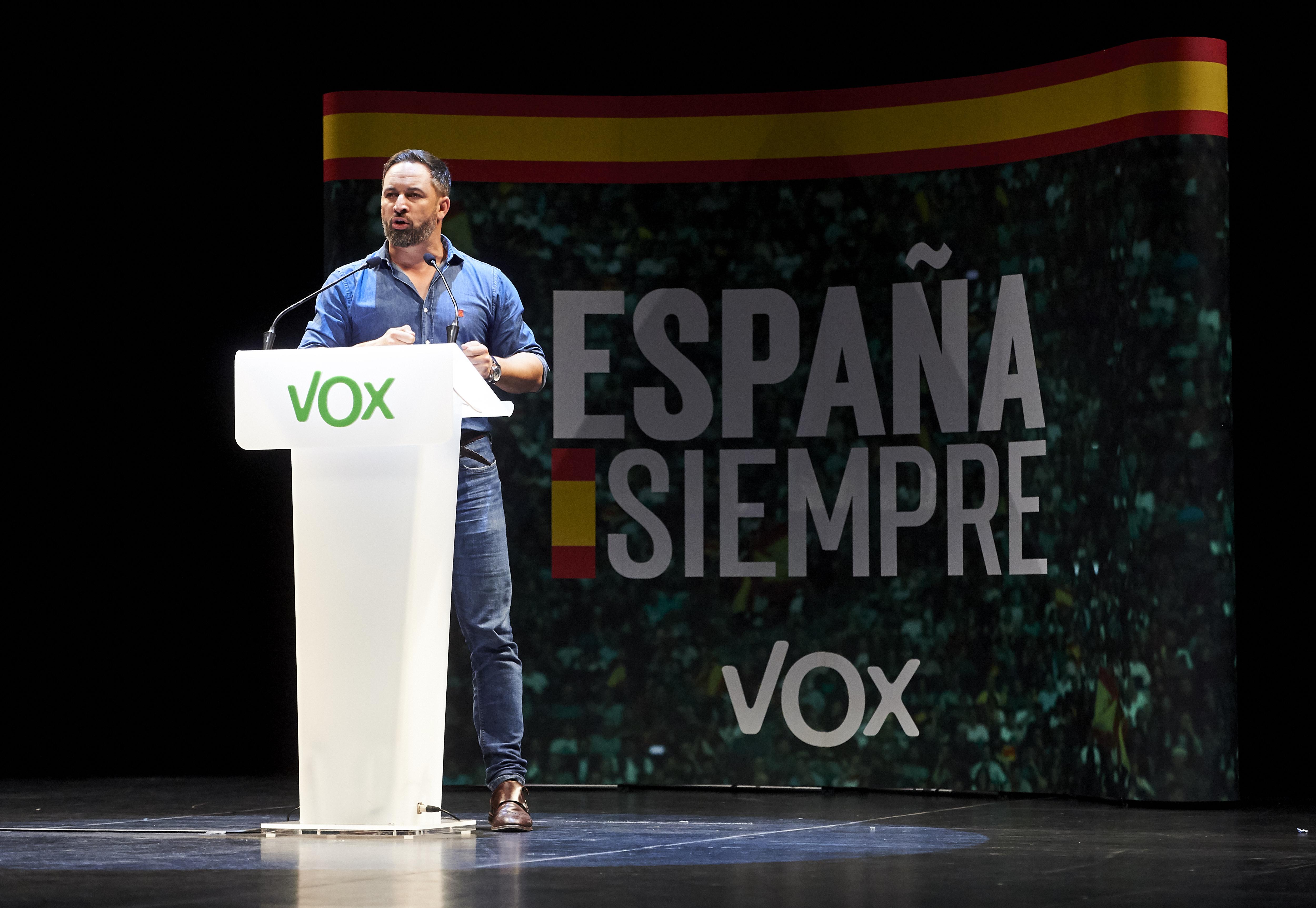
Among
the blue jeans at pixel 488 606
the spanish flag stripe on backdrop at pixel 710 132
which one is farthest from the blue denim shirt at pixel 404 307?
the spanish flag stripe on backdrop at pixel 710 132

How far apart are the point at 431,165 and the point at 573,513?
61.4 inches

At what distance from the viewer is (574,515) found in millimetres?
5461

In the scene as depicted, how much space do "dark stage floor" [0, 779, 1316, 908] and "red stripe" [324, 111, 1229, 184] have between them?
156cm

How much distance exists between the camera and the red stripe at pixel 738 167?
205 inches

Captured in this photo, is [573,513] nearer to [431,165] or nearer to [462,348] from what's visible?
[462,348]

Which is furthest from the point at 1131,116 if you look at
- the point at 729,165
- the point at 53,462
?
the point at 53,462

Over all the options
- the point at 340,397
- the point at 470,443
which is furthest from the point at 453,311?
the point at 340,397

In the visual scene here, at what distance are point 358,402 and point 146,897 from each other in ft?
4.02

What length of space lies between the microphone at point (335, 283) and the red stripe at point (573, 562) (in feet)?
4.82

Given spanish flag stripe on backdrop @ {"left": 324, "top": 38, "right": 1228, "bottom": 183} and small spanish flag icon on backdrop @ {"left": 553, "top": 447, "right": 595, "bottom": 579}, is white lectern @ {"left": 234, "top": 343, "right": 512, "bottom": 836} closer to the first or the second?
small spanish flag icon on backdrop @ {"left": 553, "top": 447, "right": 595, "bottom": 579}

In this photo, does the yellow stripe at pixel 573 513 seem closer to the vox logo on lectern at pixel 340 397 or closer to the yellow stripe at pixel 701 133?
the yellow stripe at pixel 701 133

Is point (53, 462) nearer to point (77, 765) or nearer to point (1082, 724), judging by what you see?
point (77, 765)

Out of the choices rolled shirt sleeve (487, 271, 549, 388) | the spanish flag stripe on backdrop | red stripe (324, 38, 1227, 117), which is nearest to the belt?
rolled shirt sleeve (487, 271, 549, 388)

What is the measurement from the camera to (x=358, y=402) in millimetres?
3750
